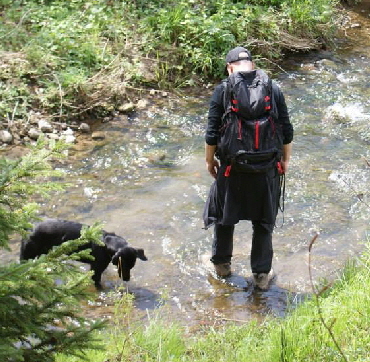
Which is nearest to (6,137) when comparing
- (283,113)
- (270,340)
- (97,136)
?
(97,136)

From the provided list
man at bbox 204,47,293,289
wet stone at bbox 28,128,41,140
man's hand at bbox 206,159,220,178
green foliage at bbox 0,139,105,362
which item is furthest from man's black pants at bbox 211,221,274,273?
wet stone at bbox 28,128,41,140

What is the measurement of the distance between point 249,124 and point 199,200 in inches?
91.4

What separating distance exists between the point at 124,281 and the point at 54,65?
4.37m

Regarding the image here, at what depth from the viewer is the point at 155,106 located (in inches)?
365

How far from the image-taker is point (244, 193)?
5.27 metres

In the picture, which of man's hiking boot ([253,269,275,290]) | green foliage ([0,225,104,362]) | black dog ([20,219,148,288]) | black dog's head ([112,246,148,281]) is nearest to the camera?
green foliage ([0,225,104,362])

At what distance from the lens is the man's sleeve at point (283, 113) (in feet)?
16.5

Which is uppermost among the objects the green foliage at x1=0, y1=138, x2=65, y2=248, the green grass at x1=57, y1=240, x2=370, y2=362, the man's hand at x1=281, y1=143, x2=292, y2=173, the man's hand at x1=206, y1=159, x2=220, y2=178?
the green foliage at x1=0, y1=138, x2=65, y2=248

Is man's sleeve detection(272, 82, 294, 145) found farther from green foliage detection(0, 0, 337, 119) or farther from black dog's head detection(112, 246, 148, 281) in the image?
green foliage detection(0, 0, 337, 119)

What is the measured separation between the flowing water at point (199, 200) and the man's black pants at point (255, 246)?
0.26 meters

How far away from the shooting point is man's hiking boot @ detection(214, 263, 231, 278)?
19.2 feet

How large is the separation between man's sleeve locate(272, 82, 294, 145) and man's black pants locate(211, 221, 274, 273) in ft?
2.56

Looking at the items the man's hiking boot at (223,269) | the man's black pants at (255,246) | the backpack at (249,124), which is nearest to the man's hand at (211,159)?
the backpack at (249,124)

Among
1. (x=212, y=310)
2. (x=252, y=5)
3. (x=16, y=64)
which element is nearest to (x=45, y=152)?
(x=212, y=310)
